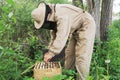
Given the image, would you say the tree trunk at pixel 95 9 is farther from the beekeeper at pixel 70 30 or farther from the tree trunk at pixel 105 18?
the beekeeper at pixel 70 30

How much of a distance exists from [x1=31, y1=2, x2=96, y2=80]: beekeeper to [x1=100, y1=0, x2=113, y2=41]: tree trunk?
1.47 metres

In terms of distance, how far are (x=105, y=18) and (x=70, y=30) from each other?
224cm

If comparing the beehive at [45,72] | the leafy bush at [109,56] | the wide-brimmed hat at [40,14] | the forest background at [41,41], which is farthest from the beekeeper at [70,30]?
the leafy bush at [109,56]

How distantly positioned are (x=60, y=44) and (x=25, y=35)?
237cm

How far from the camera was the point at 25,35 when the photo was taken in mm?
6746

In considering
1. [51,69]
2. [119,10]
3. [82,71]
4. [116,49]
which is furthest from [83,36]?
[119,10]

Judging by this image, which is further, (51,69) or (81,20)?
(81,20)

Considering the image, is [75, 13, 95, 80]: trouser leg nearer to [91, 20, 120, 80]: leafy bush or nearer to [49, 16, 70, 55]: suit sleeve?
[49, 16, 70, 55]: suit sleeve

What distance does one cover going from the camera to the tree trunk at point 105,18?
6854mm

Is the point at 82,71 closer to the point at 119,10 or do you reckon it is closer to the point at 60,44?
the point at 60,44

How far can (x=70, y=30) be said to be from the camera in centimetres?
496

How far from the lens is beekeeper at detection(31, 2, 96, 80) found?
450 cm

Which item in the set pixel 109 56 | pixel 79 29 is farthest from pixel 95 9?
pixel 79 29

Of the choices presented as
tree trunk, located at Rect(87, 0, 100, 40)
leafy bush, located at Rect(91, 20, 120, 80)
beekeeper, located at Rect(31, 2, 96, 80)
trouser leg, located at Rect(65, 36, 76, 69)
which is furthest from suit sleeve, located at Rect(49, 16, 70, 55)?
tree trunk, located at Rect(87, 0, 100, 40)
